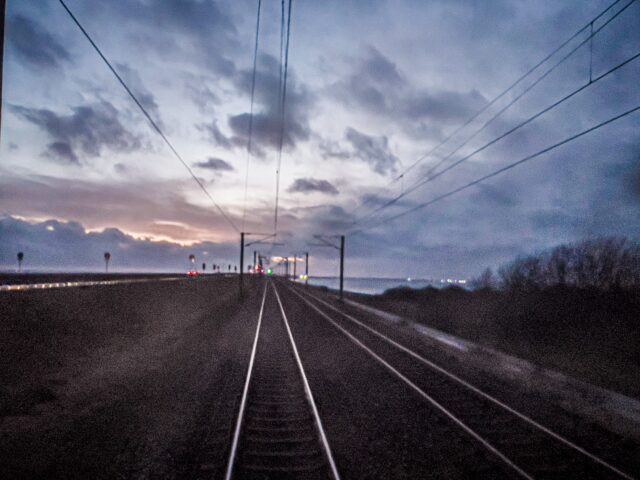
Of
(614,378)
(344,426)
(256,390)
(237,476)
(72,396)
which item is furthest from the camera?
(614,378)

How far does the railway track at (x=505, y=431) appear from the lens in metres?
6.43

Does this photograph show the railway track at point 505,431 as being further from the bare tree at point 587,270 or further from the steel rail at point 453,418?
the bare tree at point 587,270

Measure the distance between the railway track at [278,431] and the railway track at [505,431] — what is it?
2650 millimetres

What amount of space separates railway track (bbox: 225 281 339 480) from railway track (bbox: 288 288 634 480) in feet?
8.69

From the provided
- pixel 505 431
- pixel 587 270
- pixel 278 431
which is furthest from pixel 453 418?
pixel 587 270

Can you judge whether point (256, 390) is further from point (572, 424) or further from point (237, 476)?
point (572, 424)

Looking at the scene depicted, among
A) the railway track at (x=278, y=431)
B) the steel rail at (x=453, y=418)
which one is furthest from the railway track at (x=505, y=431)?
the railway track at (x=278, y=431)

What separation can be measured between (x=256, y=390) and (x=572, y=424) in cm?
685

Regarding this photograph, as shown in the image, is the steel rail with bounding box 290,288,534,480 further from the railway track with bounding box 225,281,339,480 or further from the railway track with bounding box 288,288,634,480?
the railway track with bounding box 225,281,339,480

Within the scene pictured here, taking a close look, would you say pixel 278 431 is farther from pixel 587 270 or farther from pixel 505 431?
pixel 587 270

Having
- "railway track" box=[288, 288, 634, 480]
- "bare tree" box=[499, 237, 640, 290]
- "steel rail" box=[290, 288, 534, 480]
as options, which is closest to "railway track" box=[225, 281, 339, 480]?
"steel rail" box=[290, 288, 534, 480]

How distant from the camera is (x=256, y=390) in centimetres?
1077

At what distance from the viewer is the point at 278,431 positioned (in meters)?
7.89

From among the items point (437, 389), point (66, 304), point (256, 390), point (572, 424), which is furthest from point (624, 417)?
point (66, 304)
